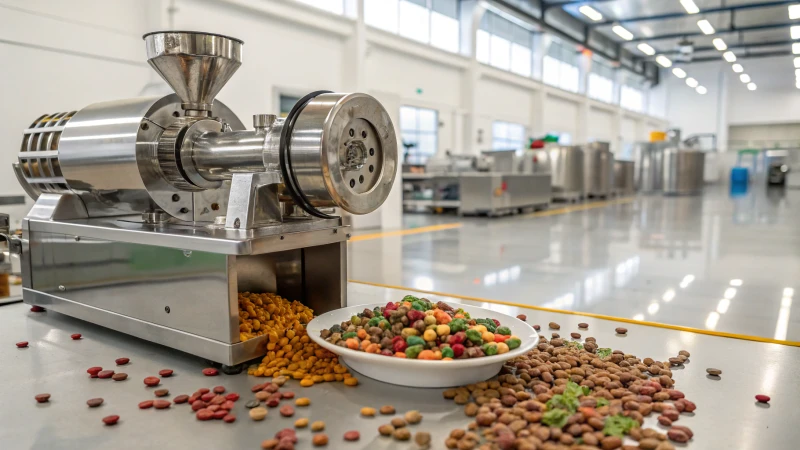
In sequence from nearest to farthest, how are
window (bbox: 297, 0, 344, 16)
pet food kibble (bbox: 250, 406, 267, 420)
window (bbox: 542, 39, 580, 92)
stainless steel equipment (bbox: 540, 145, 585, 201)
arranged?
pet food kibble (bbox: 250, 406, 267, 420) < window (bbox: 297, 0, 344, 16) < stainless steel equipment (bbox: 540, 145, 585, 201) < window (bbox: 542, 39, 580, 92)

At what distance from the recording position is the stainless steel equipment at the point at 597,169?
1104 cm

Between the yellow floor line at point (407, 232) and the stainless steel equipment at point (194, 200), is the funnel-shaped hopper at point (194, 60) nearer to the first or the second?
the stainless steel equipment at point (194, 200)

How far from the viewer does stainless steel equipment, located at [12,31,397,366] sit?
145 centimetres

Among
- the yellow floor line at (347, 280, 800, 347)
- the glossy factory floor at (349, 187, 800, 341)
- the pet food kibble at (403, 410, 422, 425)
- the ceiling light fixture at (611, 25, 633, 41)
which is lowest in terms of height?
the glossy factory floor at (349, 187, 800, 341)

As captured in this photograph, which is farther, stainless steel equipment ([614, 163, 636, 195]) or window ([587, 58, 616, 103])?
window ([587, 58, 616, 103])

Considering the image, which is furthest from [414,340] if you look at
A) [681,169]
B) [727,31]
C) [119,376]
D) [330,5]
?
[727,31]

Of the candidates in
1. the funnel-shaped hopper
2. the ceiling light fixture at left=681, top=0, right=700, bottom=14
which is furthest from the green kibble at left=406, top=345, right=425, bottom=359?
the ceiling light fixture at left=681, top=0, right=700, bottom=14

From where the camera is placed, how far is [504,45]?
12141mm

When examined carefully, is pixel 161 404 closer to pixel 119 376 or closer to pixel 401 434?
pixel 119 376

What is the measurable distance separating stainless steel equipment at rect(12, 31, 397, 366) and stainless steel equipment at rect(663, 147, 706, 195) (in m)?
13.9

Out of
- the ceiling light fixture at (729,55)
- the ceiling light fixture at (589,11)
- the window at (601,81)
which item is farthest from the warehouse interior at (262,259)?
the window at (601,81)

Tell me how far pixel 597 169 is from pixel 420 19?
15.7 ft

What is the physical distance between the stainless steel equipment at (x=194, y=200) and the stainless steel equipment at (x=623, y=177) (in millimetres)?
12248

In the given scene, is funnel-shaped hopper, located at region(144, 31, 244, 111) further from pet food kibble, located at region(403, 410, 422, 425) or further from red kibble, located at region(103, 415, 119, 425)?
pet food kibble, located at region(403, 410, 422, 425)
